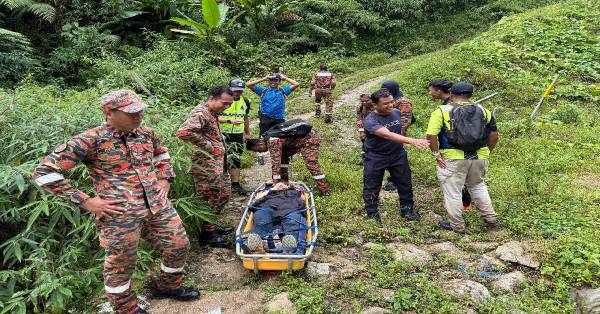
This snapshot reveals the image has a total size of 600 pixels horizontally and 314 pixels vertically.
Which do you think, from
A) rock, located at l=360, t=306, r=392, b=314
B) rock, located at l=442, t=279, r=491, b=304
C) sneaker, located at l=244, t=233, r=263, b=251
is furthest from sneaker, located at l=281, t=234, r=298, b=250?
rock, located at l=442, t=279, r=491, b=304

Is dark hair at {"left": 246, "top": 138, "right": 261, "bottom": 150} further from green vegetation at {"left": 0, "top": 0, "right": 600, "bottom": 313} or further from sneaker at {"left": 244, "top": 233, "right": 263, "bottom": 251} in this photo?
sneaker at {"left": 244, "top": 233, "right": 263, "bottom": 251}

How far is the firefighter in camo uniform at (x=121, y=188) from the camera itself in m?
3.31

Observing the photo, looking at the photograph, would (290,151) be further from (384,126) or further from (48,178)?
(48,178)

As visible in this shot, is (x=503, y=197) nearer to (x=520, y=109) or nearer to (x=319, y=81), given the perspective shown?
(x=520, y=109)

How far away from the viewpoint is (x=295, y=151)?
21.3ft

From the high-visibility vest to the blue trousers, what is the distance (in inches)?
76.9

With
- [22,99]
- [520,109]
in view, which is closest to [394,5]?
[520,109]

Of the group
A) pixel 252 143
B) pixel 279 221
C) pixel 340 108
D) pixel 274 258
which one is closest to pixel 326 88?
pixel 340 108

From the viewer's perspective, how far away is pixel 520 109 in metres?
10.3

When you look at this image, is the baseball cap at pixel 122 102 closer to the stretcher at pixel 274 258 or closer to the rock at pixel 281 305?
the stretcher at pixel 274 258

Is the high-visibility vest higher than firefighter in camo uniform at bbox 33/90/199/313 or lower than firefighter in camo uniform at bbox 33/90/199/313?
lower

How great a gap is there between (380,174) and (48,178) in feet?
12.1

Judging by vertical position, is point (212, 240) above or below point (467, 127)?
below

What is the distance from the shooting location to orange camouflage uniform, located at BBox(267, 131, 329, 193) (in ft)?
20.3
